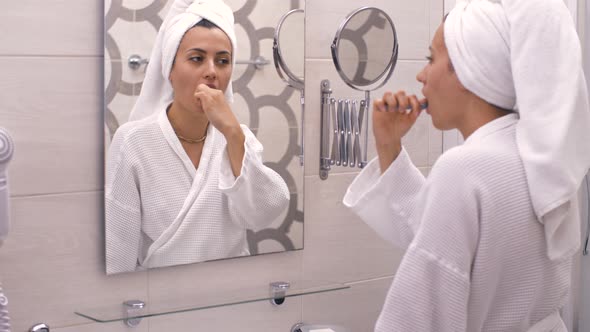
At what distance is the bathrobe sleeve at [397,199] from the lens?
1456 millimetres

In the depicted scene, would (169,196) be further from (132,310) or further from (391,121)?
(391,121)

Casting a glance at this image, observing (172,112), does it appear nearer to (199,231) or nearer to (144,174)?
(144,174)

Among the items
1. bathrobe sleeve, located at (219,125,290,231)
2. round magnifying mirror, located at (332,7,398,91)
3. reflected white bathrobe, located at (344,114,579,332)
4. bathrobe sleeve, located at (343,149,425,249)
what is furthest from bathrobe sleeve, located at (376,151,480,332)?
round magnifying mirror, located at (332,7,398,91)

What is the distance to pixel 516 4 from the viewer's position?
1.17m

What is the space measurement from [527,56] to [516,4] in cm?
8

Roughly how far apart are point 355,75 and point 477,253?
2.37 ft

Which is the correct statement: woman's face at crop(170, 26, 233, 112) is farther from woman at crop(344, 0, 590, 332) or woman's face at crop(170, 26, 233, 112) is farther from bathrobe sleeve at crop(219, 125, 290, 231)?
woman at crop(344, 0, 590, 332)

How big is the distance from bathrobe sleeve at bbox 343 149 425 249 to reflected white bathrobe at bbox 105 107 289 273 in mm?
281

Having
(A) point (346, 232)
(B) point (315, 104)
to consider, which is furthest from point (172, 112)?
(A) point (346, 232)

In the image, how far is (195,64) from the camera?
1.57 metres

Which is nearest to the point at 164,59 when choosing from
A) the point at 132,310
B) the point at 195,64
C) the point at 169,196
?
the point at 195,64

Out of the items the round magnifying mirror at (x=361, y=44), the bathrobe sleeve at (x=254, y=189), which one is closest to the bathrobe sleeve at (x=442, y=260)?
the bathrobe sleeve at (x=254, y=189)

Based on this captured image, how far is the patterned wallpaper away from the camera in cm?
154

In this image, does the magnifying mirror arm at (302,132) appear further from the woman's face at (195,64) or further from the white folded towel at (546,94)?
the white folded towel at (546,94)
